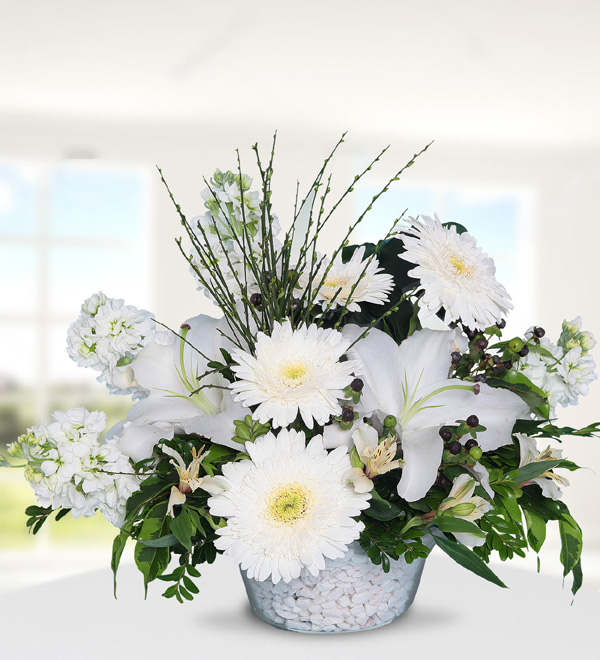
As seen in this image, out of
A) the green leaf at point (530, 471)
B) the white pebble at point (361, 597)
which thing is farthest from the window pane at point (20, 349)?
the green leaf at point (530, 471)

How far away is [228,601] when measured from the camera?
92cm

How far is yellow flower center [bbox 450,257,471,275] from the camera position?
692 millimetres

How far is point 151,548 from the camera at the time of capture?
0.68 m

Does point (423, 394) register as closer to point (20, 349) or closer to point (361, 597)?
point (361, 597)

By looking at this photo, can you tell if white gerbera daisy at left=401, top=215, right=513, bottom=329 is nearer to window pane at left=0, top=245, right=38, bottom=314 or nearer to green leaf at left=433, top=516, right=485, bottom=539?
green leaf at left=433, top=516, right=485, bottom=539

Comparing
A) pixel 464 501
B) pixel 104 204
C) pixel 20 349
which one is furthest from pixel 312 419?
pixel 104 204

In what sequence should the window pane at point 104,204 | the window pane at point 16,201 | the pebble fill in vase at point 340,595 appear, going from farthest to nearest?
the window pane at point 104,204 < the window pane at point 16,201 < the pebble fill in vase at point 340,595

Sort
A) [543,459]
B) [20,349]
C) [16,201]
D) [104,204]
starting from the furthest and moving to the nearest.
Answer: [16,201]
[104,204]
[20,349]
[543,459]

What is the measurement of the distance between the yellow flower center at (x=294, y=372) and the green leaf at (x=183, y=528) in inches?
5.8

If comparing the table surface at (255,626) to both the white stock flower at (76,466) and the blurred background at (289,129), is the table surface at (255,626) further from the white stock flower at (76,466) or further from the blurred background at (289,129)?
the blurred background at (289,129)

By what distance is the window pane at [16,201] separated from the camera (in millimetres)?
4473

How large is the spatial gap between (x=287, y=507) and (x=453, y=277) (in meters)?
0.25

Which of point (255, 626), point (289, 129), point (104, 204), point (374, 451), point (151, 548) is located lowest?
point (255, 626)

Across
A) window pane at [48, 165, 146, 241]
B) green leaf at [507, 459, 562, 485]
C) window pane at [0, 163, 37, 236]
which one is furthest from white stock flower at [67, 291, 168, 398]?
window pane at [48, 165, 146, 241]
